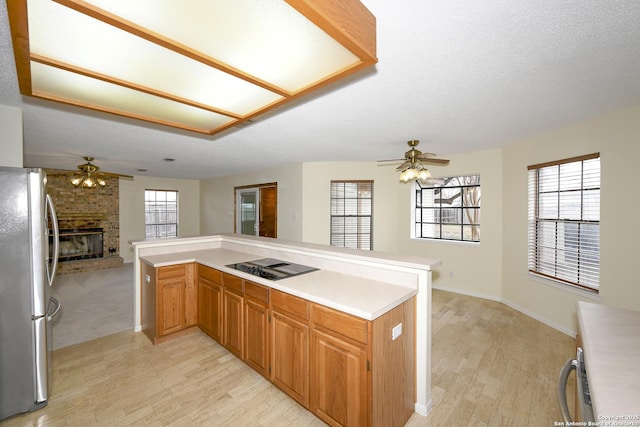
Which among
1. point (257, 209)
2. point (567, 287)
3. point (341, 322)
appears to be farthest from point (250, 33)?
point (257, 209)

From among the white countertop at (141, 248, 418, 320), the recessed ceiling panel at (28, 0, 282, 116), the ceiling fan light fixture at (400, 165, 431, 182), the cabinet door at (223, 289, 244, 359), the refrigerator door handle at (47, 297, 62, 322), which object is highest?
the recessed ceiling panel at (28, 0, 282, 116)

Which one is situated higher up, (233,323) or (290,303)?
(290,303)

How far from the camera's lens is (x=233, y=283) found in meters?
2.51

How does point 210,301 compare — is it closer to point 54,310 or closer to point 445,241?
point 54,310

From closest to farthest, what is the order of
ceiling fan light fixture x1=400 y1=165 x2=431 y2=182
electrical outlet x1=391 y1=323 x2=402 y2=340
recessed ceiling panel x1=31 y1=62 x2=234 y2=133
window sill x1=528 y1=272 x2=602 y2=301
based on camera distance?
1. recessed ceiling panel x1=31 y1=62 x2=234 y2=133
2. electrical outlet x1=391 y1=323 x2=402 y2=340
3. window sill x1=528 y1=272 x2=602 y2=301
4. ceiling fan light fixture x1=400 y1=165 x2=431 y2=182

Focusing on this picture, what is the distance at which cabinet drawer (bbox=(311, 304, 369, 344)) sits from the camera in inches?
59.9

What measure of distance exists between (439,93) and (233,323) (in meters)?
2.84

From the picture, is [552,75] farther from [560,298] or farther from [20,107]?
[20,107]

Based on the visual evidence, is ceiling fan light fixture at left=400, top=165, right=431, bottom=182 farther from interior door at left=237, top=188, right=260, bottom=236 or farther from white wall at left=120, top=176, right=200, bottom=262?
white wall at left=120, top=176, right=200, bottom=262

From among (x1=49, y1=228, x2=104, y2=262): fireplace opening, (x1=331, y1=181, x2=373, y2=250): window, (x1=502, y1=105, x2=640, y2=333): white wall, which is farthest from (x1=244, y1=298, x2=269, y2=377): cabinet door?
(x1=49, y1=228, x2=104, y2=262): fireplace opening

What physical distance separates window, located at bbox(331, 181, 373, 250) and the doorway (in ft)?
4.64

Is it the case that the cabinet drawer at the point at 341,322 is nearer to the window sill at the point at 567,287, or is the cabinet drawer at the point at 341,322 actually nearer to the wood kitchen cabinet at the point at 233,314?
the wood kitchen cabinet at the point at 233,314

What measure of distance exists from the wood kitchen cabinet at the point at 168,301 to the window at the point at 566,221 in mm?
4688

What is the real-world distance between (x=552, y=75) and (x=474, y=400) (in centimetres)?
260
